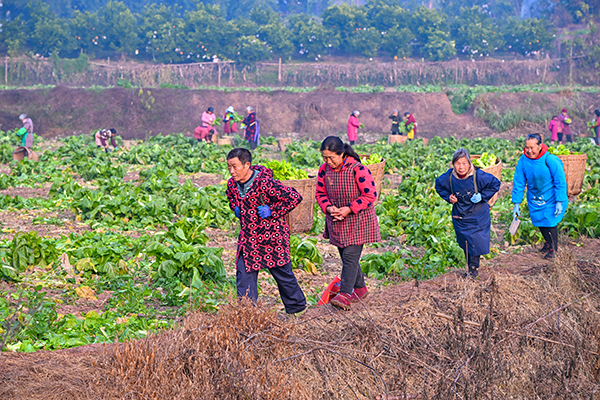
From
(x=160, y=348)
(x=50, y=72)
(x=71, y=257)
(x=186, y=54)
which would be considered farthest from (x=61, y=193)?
(x=186, y=54)

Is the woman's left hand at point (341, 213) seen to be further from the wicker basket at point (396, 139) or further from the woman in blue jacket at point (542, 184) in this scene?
the wicker basket at point (396, 139)

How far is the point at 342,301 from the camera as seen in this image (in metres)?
4.70

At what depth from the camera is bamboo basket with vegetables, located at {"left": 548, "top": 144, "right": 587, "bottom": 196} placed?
9172 millimetres

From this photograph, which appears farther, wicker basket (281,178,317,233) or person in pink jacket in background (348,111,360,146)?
person in pink jacket in background (348,111,360,146)

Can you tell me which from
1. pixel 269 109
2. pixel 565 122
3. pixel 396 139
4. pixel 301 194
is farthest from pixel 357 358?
pixel 269 109

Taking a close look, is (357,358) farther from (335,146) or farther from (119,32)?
(119,32)

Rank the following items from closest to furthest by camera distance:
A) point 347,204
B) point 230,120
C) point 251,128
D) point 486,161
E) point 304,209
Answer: point 347,204
point 304,209
point 486,161
point 251,128
point 230,120

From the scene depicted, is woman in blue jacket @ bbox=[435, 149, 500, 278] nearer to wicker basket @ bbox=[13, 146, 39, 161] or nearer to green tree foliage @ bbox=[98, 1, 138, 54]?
wicker basket @ bbox=[13, 146, 39, 161]

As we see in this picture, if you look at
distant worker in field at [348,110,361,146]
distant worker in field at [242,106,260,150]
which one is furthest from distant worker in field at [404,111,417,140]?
distant worker in field at [242,106,260,150]

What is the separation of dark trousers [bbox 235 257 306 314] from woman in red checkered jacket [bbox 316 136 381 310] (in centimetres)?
31

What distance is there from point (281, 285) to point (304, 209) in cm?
303

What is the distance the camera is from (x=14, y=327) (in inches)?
153

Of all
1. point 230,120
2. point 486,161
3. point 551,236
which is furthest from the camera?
point 230,120

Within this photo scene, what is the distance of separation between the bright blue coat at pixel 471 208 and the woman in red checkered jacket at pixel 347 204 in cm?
117
